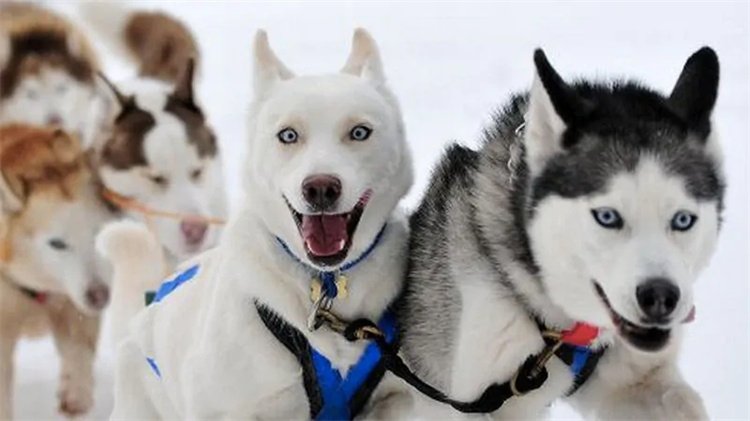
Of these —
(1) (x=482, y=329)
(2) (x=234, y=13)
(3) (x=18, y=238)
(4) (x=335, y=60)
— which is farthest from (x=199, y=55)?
(1) (x=482, y=329)

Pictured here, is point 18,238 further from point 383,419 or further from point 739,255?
point 739,255

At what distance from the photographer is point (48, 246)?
14.1 ft

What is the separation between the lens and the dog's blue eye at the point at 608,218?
6.14ft

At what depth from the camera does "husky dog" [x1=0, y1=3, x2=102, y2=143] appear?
5.22 m

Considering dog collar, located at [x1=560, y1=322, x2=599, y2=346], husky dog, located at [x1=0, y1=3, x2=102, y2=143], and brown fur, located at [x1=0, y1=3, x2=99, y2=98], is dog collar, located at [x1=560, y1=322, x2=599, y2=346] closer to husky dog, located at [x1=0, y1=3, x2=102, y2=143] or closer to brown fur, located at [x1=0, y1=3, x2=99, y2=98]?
husky dog, located at [x1=0, y1=3, x2=102, y2=143]

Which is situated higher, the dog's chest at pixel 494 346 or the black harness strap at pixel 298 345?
the dog's chest at pixel 494 346

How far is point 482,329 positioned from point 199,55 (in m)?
3.33

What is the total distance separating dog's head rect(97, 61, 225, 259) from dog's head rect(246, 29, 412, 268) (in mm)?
1922

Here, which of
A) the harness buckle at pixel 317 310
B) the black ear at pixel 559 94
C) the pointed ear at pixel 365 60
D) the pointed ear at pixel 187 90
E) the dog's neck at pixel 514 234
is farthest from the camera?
the pointed ear at pixel 187 90

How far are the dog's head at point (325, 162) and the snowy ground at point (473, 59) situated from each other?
5.76 feet

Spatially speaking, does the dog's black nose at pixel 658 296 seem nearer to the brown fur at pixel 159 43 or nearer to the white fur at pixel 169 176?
the white fur at pixel 169 176

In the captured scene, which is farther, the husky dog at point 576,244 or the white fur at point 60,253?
the white fur at point 60,253

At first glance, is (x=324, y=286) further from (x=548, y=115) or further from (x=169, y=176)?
(x=169, y=176)

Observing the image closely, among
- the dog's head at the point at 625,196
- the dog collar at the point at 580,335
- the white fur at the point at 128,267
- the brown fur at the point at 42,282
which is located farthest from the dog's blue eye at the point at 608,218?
the brown fur at the point at 42,282
